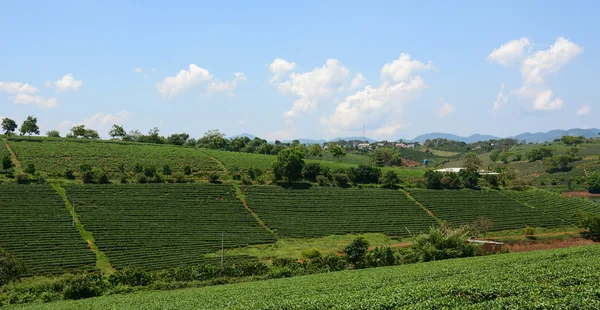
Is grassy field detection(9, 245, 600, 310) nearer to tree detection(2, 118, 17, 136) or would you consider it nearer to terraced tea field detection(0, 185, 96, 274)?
terraced tea field detection(0, 185, 96, 274)

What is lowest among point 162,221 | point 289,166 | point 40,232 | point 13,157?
point 162,221

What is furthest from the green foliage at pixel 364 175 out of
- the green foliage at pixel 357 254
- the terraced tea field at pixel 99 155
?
the green foliage at pixel 357 254

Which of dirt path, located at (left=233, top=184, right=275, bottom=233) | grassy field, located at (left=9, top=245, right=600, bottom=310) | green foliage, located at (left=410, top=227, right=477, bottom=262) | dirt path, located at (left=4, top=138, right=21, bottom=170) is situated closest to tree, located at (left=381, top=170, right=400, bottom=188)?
dirt path, located at (left=233, top=184, right=275, bottom=233)

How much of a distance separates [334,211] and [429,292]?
53.2 m

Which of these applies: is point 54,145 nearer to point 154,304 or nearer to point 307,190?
point 307,190

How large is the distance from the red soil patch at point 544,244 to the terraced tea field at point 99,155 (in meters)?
61.0

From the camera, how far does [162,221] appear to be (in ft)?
217

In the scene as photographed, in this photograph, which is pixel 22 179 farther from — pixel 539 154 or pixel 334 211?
pixel 539 154

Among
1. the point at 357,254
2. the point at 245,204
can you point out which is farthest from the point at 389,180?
the point at 357,254

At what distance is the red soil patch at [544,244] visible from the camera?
59.4 m

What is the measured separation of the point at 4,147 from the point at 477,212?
3823 inches

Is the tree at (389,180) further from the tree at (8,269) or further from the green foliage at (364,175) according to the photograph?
the tree at (8,269)

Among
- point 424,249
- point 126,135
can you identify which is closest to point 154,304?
point 424,249

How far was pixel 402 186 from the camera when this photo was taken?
311ft
